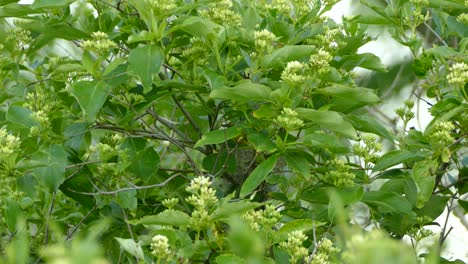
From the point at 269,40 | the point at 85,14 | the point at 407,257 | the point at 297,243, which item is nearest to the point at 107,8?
the point at 85,14

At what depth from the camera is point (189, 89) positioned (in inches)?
77.3

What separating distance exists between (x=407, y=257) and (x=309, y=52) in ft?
4.40

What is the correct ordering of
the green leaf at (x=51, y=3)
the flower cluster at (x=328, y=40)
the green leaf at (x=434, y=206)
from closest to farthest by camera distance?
the green leaf at (x=51, y=3) < the flower cluster at (x=328, y=40) < the green leaf at (x=434, y=206)

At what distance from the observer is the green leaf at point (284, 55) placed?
1.88 m

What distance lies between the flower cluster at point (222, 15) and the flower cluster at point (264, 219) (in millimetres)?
603

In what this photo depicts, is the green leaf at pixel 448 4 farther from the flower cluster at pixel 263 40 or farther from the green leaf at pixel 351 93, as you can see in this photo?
the flower cluster at pixel 263 40

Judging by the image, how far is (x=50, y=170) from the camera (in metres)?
1.91

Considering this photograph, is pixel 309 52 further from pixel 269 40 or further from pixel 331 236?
pixel 331 236

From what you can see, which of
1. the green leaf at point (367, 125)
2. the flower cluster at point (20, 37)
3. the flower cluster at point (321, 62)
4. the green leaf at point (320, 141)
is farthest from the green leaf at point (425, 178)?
the flower cluster at point (20, 37)

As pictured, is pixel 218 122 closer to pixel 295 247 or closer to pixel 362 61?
pixel 362 61

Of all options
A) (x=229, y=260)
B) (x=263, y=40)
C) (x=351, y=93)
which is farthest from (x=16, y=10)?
(x=229, y=260)

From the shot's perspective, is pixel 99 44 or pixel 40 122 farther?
pixel 40 122

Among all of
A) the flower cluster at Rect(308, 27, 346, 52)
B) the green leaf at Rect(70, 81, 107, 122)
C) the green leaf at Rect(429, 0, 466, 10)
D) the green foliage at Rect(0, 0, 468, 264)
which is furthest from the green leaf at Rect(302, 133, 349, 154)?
the green leaf at Rect(429, 0, 466, 10)

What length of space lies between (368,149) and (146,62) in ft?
1.98
